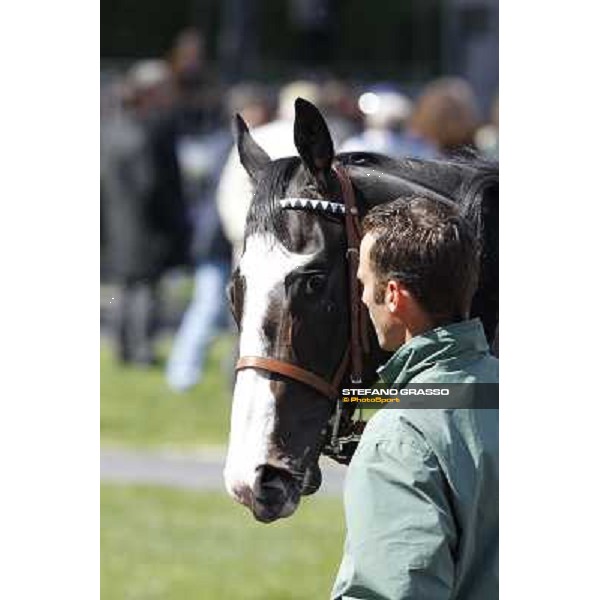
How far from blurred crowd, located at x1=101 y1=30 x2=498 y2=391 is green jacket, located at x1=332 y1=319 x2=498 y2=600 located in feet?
5.24

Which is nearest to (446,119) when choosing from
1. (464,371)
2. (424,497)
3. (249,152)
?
(249,152)

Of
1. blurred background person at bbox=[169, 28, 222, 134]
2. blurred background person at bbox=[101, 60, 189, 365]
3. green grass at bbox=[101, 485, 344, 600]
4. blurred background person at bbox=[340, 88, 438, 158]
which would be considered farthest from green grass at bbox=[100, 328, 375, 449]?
blurred background person at bbox=[340, 88, 438, 158]

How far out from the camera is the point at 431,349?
3.22 metres

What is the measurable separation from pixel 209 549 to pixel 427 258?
3.30 m

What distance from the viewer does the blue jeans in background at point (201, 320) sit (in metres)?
8.29

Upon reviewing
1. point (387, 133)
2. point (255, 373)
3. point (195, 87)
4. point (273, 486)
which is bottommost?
point (273, 486)

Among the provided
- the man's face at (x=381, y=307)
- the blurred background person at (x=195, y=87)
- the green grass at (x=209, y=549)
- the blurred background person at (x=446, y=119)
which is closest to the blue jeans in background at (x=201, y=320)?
the blurred background person at (x=195, y=87)

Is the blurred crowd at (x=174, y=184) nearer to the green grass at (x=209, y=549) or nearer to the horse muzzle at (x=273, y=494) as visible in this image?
the green grass at (x=209, y=549)

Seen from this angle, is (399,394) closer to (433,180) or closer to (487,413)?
(487,413)

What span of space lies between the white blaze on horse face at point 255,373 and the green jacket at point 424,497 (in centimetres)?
29

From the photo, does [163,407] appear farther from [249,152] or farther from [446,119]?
[249,152]

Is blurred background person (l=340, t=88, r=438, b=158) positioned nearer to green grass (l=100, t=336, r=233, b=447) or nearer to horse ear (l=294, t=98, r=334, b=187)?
horse ear (l=294, t=98, r=334, b=187)

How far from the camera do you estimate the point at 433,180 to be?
3531 millimetres
